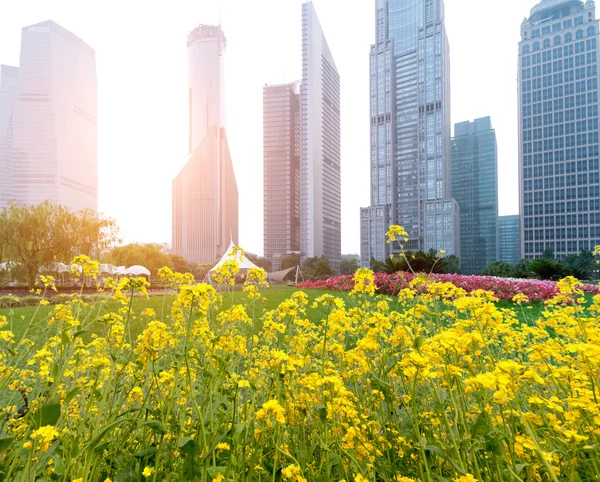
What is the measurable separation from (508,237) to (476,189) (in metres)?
21.3

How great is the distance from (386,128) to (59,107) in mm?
103686

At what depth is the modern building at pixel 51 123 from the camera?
96312mm

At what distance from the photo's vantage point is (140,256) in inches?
1137

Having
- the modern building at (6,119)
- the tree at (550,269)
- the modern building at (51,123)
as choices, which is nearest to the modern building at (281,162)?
the modern building at (51,123)

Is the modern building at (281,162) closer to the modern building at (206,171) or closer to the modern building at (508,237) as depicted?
the modern building at (206,171)

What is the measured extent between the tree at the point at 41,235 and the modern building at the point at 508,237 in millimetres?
123443

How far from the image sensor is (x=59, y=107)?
335 feet

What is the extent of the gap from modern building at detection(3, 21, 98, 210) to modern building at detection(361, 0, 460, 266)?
8973 centimetres

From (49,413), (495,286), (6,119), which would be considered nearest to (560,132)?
(495,286)

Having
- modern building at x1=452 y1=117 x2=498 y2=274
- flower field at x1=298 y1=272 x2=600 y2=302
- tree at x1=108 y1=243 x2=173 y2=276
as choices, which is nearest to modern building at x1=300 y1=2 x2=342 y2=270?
modern building at x1=452 y1=117 x2=498 y2=274

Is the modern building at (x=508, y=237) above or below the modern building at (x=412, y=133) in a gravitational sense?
below

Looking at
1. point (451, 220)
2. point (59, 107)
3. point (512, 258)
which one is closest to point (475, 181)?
point (512, 258)

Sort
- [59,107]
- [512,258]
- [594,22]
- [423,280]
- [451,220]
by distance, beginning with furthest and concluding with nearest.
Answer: [512,258], [59,107], [451,220], [594,22], [423,280]

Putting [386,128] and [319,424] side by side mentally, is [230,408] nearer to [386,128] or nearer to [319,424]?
[319,424]
